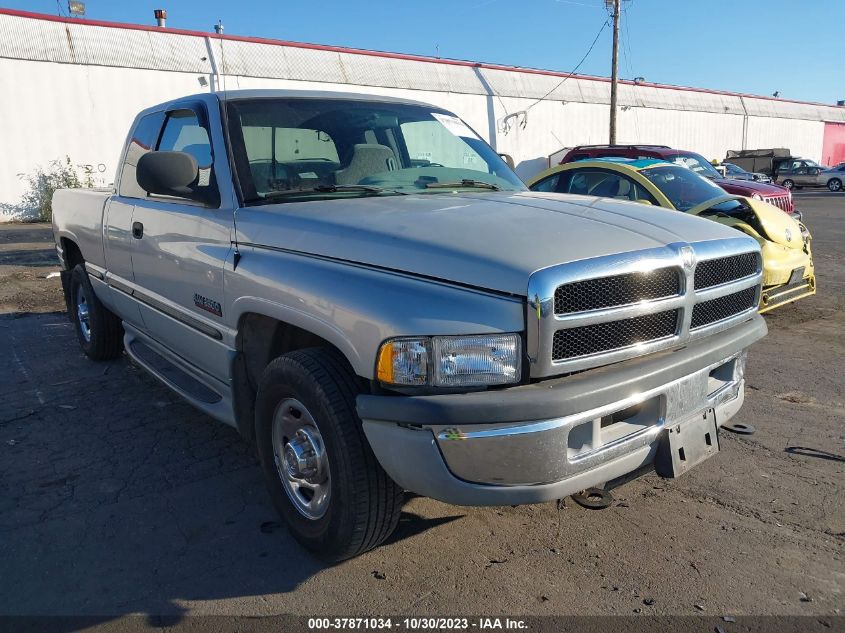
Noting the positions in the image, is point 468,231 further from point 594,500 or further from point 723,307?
point 594,500

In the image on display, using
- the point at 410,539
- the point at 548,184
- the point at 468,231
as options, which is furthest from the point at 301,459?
the point at 548,184

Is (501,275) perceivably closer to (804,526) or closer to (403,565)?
(403,565)

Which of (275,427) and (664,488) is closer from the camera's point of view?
(275,427)

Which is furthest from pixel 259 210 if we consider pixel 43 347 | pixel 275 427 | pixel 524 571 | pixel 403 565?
pixel 43 347

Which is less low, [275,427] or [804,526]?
[275,427]

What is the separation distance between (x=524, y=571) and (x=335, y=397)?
110 cm

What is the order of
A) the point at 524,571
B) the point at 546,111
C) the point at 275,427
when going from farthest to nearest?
the point at 546,111, the point at 275,427, the point at 524,571

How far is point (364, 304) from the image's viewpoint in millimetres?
2402

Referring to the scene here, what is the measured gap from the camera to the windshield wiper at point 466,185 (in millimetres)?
3514

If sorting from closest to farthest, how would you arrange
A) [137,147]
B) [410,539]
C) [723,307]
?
[723,307] < [410,539] < [137,147]

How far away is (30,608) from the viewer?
8.61ft

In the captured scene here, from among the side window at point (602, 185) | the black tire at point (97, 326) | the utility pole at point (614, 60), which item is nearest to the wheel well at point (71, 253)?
the black tire at point (97, 326)

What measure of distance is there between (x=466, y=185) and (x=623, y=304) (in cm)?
146

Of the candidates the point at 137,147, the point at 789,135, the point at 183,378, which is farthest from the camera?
the point at 789,135
